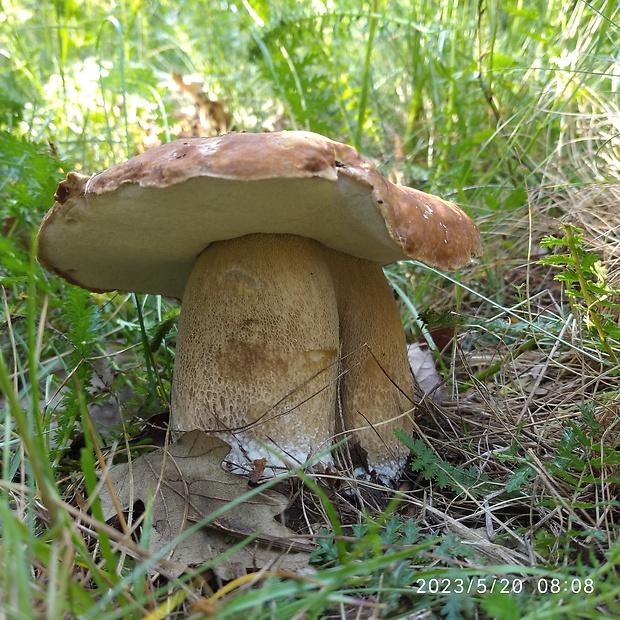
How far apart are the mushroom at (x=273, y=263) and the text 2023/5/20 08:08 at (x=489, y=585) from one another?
14.6 inches

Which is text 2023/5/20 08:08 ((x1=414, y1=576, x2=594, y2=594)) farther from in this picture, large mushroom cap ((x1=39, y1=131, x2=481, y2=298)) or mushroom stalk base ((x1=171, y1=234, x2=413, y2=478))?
large mushroom cap ((x1=39, y1=131, x2=481, y2=298))

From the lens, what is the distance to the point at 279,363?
1.80 meters

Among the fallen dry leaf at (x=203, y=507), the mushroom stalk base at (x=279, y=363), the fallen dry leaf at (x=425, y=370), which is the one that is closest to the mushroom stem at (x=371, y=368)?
the mushroom stalk base at (x=279, y=363)

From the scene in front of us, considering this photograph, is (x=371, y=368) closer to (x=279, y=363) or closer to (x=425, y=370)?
(x=279, y=363)

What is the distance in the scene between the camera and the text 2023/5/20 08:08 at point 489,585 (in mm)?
1135

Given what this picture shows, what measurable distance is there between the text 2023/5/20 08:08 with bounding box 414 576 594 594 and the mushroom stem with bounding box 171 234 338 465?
25.9 inches

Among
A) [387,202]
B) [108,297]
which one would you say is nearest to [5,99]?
[108,297]

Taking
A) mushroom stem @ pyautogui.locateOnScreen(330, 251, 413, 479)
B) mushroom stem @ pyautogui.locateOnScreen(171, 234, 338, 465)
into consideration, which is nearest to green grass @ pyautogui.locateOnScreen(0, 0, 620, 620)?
mushroom stem @ pyautogui.locateOnScreen(330, 251, 413, 479)

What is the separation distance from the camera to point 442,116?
3510 millimetres

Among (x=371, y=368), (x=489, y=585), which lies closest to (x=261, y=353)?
(x=371, y=368)

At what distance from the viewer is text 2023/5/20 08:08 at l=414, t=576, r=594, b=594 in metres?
1.13

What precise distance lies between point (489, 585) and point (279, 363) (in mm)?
894

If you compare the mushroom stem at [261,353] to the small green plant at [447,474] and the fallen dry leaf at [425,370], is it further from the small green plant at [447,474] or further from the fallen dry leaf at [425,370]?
the fallen dry leaf at [425,370]

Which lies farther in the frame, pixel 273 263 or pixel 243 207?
pixel 273 263
